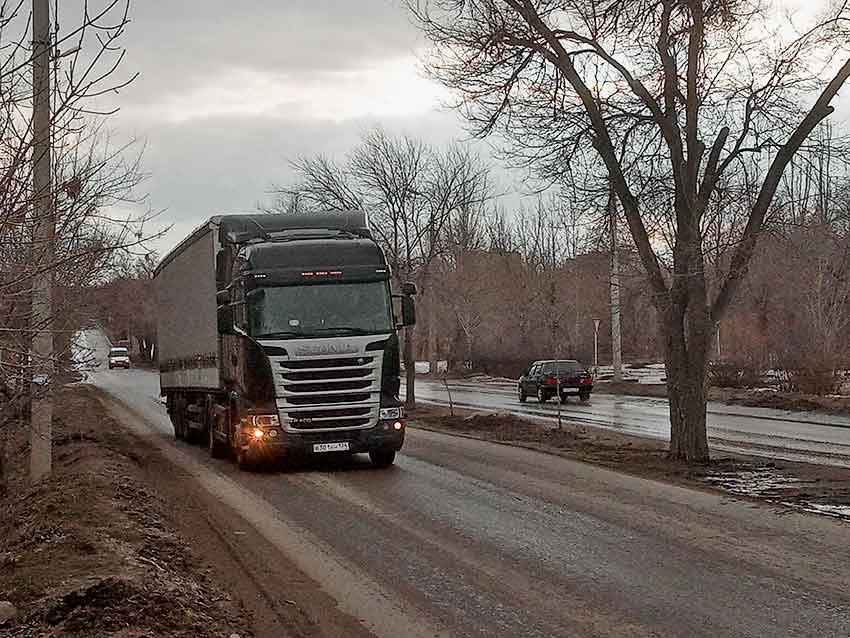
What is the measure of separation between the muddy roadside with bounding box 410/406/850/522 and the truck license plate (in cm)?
412

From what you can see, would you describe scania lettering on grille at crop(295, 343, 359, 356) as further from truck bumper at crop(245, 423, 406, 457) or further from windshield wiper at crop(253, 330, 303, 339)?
truck bumper at crop(245, 423, 406, 457)

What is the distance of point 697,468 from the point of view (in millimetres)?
17500

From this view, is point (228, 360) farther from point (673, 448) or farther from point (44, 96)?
point (44, 96)

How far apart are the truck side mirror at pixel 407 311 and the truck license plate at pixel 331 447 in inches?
81.3

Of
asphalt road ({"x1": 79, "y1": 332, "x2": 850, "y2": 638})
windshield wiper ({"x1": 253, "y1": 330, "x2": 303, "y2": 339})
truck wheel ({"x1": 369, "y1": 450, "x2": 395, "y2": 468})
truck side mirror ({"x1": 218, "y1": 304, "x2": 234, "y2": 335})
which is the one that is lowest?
asphalt road ({"x1": 79, "y1": 332, "x2": 850, "y2": 638})

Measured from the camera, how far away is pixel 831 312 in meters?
49.4

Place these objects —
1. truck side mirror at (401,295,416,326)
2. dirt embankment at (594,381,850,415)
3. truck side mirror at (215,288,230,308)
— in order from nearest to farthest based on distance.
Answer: truck side mirror at (401,295,416,326) → truck side mirror at (215,288,230,308) → dirt embankment at (594,381,850,415)

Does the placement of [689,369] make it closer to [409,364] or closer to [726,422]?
[726,422]

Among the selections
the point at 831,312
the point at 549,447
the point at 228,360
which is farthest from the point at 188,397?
the point at 831,312

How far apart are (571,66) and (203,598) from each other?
12.3 metres

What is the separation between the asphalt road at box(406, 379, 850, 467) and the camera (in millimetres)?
22281

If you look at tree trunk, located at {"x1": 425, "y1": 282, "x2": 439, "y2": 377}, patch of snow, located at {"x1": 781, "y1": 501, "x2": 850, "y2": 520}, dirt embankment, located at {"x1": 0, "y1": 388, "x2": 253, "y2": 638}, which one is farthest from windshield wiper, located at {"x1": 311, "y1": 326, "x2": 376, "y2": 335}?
tree trunk, located at {"x1": 425, "y1": 282, "x2": 439, "y2": 377}

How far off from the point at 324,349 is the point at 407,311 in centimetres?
144

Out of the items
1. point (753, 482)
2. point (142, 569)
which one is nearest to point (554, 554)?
point (142, 569)
